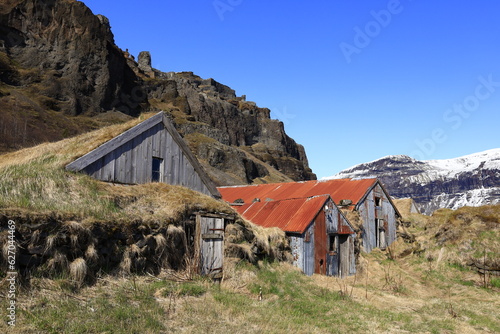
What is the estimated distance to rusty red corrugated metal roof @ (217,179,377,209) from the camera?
26.0m

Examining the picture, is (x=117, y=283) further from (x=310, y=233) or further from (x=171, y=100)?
(x=171, y=100)

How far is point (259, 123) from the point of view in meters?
130

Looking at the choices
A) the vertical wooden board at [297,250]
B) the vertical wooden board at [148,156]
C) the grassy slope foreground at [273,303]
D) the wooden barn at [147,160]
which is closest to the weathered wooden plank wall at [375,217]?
the grassy slope foreground at [273,303]

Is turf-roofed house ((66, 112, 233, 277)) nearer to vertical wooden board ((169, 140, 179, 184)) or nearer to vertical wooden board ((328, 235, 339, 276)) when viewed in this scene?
vertical wooden board ((169, 140, 179, 184))

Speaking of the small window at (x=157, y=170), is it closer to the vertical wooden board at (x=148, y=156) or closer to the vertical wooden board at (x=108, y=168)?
the vertical wooden board at (x=148, y=156)

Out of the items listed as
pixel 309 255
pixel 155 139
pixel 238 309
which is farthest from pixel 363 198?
pixel 238 309

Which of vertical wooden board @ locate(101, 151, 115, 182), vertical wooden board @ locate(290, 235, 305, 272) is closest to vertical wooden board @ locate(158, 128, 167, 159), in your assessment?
vertical wooden board @ locate(101, 151, 115, 182)

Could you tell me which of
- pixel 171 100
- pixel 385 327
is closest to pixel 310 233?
pixel 385 327

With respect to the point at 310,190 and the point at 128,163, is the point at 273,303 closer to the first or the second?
the point at 128,163

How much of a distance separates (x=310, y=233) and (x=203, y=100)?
92607 mm

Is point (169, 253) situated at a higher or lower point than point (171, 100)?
lower

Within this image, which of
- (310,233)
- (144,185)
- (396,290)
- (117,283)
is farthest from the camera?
(310,233)

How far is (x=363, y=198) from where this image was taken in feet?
82.4

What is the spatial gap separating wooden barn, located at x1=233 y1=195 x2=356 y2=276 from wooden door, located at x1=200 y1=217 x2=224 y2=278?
5166mm
